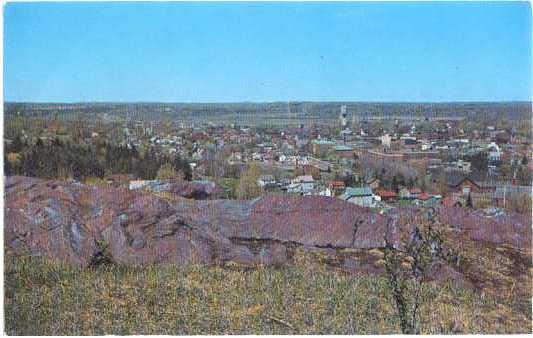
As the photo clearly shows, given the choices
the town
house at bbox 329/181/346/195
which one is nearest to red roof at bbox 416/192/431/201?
the town

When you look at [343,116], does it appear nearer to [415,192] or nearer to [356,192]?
[356,192]

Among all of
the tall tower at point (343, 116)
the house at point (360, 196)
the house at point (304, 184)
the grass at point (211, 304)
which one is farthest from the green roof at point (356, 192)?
the grass at point (211, 304)

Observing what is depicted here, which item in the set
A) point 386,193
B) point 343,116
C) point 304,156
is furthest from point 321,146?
point 386,193

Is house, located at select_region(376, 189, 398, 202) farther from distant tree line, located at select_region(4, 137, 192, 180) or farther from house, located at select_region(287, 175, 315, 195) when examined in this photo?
distant tree line, located at select_region(4, 137, 192, 180)

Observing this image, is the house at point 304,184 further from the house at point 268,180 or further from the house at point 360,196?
the house at point 360,196

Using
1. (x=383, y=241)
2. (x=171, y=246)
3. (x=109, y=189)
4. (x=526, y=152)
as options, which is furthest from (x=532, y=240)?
(x=109, y=189)

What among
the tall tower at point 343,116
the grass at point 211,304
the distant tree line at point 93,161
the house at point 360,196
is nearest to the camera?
the grass at point 211,304
